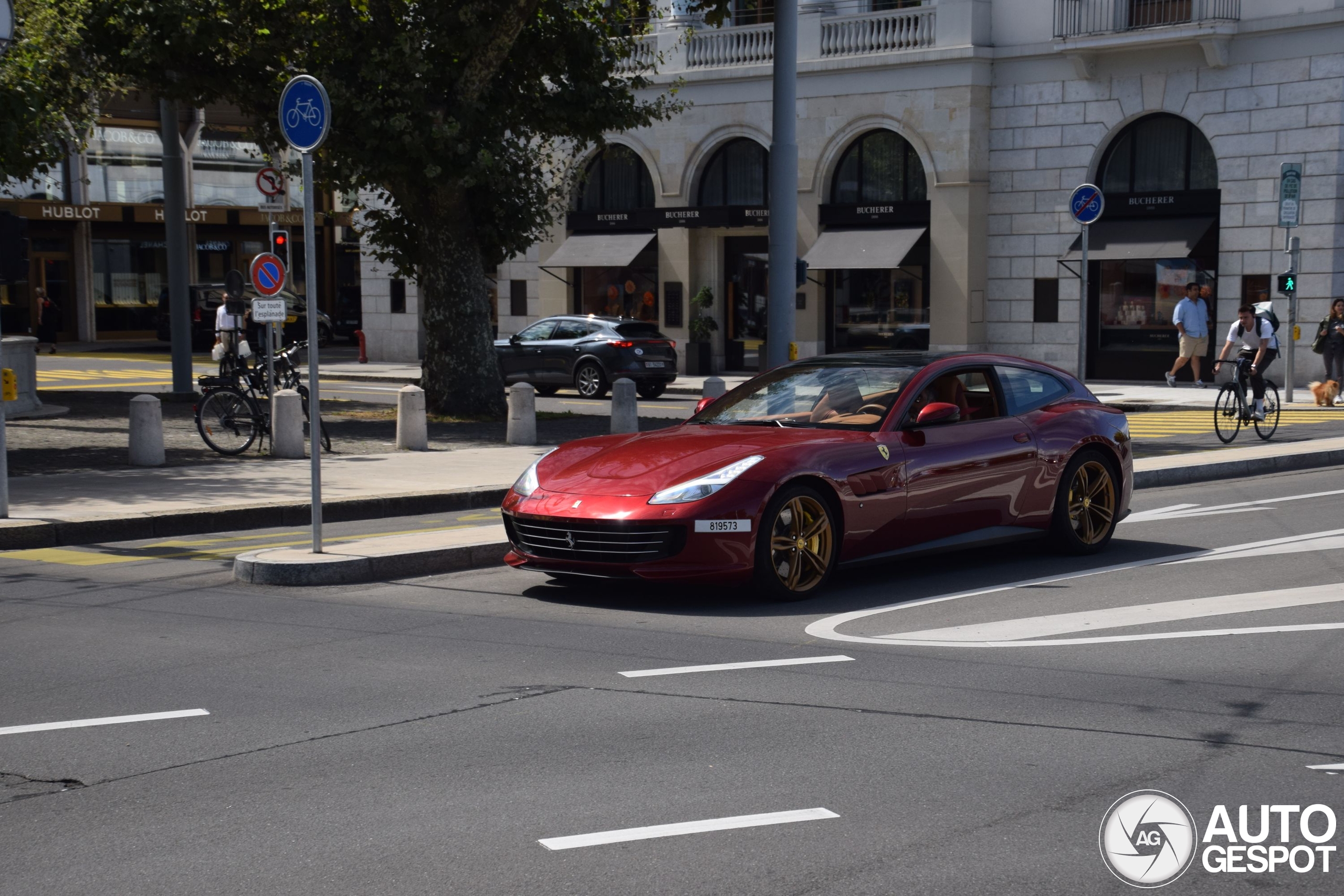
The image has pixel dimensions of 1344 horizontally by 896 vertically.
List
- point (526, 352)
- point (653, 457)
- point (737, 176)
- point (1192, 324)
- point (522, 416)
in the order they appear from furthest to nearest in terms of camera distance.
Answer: point (737, 176), point (526, 352), point (1192, 324), point (522, 416), point (653, 457)

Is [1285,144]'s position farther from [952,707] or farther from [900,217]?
[952,707]

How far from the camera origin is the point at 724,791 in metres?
5.20

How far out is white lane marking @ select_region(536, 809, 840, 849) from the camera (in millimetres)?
4707

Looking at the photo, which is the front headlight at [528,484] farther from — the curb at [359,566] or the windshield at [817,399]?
the windshield at [817,399]

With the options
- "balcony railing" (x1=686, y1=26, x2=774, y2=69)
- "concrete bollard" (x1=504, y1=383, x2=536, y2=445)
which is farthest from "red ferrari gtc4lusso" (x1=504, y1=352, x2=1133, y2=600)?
"balcony railing" (x1=686, y1=26, x2=774, y2=69)

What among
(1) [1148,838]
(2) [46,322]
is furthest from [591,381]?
(1) [1148,838]

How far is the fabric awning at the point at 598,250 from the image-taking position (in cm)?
3594

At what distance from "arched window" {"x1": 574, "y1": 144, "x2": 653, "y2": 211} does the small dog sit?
54.7ft

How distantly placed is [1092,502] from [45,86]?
14.0 meters

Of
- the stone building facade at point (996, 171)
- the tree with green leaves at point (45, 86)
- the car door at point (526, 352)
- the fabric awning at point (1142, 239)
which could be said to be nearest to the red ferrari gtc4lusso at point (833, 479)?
the tree with green leaves at point (45, 86)

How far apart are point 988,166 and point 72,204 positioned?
27.5 meters

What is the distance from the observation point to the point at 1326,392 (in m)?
24.4

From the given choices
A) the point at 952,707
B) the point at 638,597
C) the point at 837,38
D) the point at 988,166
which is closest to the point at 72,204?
the point at 837,38

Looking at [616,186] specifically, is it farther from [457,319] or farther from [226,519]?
[226,519]
